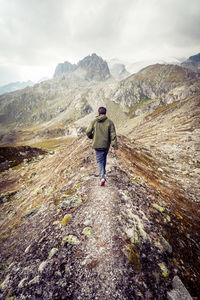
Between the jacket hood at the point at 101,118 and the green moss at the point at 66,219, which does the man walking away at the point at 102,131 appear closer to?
the jacket hood at the point at 101,118

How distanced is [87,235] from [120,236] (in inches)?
56.0

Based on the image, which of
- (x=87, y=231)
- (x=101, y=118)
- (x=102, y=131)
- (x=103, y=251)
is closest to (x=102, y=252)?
(x=103, y=251)

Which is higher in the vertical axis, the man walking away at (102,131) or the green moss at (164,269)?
the man walking away at (102,131)

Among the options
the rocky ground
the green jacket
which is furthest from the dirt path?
the green jacket

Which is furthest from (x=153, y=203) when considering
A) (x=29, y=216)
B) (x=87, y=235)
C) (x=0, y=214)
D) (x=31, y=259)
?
(x=0, y=214)

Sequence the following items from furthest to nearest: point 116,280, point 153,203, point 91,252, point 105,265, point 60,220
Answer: point 153,203 < point 60,220 < point 91,252 < point 105,265 < point 116,280

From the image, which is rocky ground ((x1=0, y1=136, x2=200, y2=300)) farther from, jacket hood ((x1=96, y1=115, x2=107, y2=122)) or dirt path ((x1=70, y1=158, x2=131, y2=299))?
jacket hood ((x1=96, y1=115, x2=107, y2=122))

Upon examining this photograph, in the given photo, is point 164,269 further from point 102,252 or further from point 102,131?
point 102,131

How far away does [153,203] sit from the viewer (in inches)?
356

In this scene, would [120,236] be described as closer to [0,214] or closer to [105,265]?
[105,265]

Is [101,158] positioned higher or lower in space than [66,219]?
higher

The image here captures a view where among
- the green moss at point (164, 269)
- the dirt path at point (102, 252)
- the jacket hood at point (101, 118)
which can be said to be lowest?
the green moss at point (164, 269)

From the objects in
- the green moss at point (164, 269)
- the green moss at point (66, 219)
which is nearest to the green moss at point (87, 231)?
the green moss at point (66, 219)

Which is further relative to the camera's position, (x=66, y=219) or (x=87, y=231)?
(x=66, y=219)
